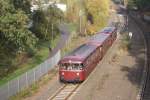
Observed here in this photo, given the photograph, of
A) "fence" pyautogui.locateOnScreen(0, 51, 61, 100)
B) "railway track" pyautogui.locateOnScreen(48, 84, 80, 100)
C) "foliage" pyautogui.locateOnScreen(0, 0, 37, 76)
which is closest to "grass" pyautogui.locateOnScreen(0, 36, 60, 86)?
"fence" pyautogui.locateOnScreen(0, 51, 61, 100)

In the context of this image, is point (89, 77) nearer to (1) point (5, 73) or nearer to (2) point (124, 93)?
(2) point (124, 93)

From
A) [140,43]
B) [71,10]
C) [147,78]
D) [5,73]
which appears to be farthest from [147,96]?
[71,10]

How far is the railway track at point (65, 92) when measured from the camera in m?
31.2

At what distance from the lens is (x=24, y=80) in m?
33.4

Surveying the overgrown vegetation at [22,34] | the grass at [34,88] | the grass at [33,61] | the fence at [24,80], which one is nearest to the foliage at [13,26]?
the overgrown vegetation at [22,34]

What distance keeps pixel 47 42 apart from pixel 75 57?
26.2 metres

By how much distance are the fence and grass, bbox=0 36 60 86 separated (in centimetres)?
288

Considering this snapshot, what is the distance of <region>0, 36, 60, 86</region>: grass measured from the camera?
39.4 meters

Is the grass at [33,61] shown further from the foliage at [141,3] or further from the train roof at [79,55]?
the foliage at [141,3]

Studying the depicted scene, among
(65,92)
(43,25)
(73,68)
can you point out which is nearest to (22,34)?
(73,68)

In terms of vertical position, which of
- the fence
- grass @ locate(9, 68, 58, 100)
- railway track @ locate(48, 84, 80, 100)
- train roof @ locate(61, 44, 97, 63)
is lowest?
railway track @ locate(48, 84, 80, 100)

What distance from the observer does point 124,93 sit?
105 feet

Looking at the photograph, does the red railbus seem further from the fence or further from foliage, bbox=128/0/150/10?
foliage, bbox=128/0/150/10

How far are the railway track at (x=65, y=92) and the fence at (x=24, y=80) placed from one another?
116 inches
